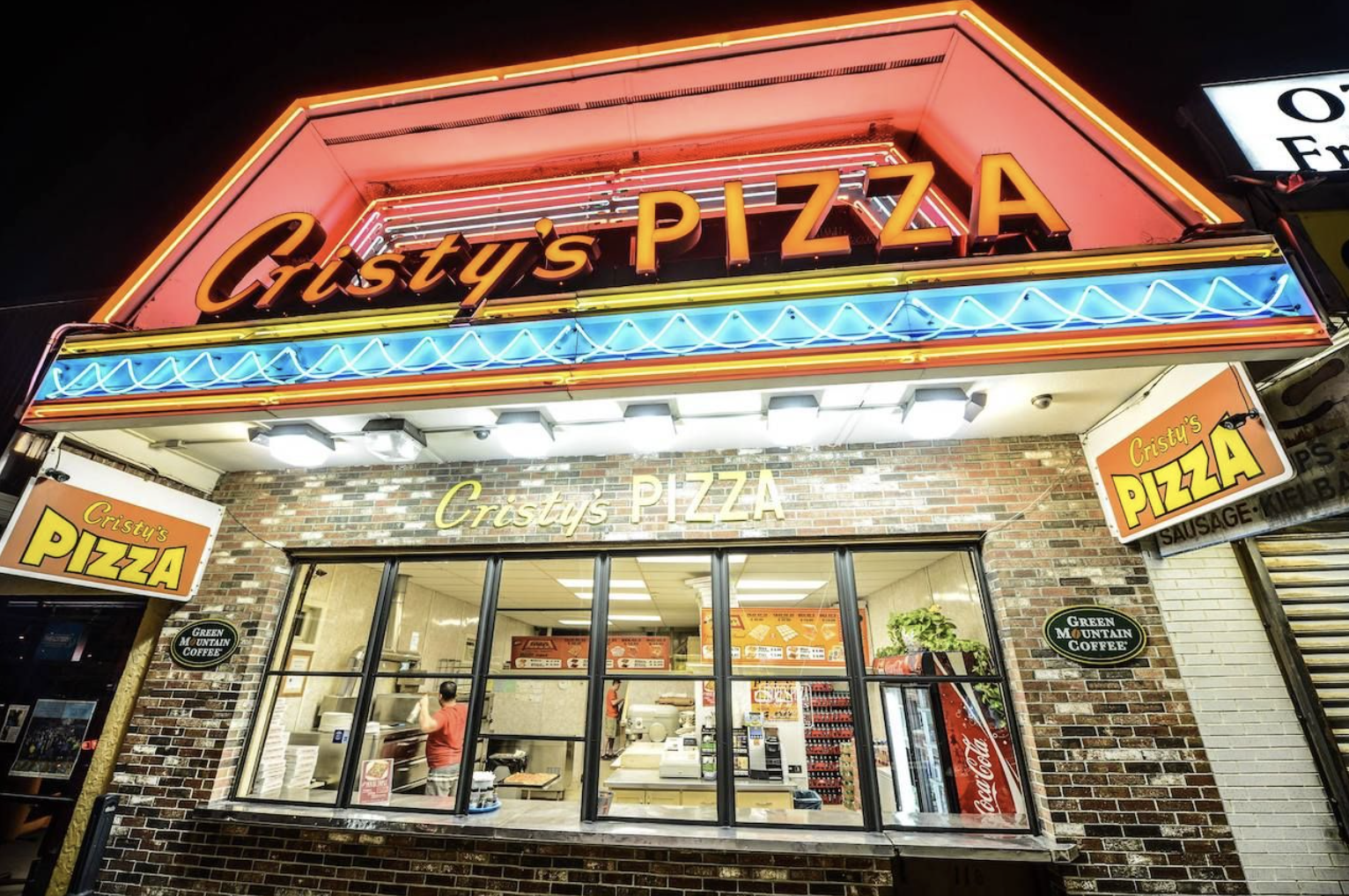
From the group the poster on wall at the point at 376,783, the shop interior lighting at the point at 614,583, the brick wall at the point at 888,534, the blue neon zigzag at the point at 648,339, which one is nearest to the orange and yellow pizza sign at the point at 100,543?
the brick wall at the point at 888,534

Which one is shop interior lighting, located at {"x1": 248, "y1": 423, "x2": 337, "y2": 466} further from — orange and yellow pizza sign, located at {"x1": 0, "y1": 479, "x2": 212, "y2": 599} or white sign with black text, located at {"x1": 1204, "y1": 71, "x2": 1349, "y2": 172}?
white sign with black text, located at {"x1": 1204, "y1": 71, "x2": 1349, "y2": 172}

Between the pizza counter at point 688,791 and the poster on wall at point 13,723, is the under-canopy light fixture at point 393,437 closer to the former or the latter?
the pizza counter at point 688,791

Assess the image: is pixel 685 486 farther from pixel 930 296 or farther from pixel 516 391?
pixel 930 296

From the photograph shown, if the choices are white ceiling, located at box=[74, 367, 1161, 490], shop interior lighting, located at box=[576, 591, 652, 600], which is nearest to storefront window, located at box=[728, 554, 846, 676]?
white ceiling, located at box=[74, 367, 1161, 490]

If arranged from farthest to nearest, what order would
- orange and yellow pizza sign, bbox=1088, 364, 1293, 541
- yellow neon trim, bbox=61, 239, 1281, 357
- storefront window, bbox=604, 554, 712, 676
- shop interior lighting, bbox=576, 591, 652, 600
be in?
shop interior lighting, bbox=576, 591, 652, 600, storefront window, bbox=604, 554, 712, 676, yellow neon trim, bbox=61, 239, 1281, 357, orange and yellow pizza sign, bbox=1088, 364, 1293, 541

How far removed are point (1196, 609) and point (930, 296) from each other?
3461mm

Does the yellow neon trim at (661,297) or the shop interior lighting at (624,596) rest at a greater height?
the yellow neon trim at (661,297)

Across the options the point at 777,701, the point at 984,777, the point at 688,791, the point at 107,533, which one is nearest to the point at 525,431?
the point at 107,533

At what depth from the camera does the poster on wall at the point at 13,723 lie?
210 inches

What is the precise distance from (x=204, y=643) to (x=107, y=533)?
138cm

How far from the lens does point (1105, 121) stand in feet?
15.0

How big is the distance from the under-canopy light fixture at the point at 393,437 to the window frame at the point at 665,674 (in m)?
1.06

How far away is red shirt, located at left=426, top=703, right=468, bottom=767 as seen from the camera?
22.0ft

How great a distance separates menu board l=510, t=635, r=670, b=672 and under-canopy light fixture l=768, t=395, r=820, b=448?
3.47 meters
